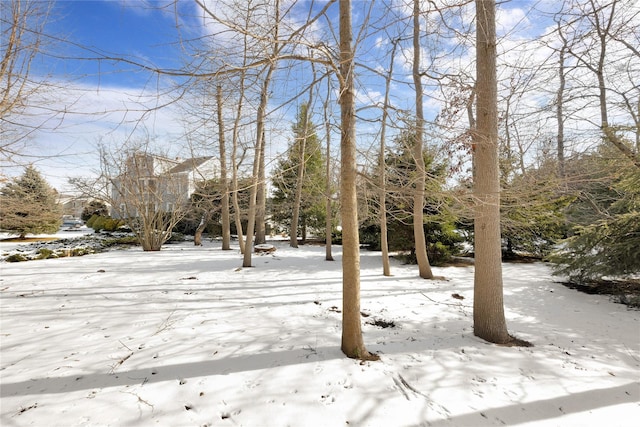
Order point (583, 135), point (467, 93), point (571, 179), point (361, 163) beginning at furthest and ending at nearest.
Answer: point (583, 135)
point (467, 93)
point (361, 163)
point (571, 179)

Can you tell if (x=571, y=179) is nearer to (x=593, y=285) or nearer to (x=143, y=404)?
(x=143, y=404)

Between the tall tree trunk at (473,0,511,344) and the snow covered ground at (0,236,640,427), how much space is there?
358 mm

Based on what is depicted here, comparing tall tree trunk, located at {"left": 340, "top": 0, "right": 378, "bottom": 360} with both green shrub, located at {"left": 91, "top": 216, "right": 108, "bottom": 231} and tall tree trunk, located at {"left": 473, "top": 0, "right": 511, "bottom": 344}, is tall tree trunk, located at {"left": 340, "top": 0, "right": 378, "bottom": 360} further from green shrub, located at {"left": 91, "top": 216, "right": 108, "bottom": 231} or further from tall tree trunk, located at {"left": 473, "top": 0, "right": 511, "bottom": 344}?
green shrub, located at {"left": 91, "top": 216, "right": 108, "bottom": 231}

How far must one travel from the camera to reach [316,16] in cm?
290

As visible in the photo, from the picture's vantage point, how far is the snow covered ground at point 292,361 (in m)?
2.28

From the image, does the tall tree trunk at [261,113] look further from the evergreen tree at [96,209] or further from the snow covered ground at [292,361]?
the evergreen tree at [96,209]

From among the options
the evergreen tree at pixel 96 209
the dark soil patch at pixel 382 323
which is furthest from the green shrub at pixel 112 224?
the dark soil patch at pixel 382 323

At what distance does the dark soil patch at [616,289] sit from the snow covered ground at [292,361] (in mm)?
391

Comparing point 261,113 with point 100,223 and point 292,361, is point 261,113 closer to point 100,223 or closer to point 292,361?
point 292,361

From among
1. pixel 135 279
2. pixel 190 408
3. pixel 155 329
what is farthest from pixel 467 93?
pixel 135 279

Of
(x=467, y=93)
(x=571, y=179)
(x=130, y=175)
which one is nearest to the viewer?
(x=571, y=179)

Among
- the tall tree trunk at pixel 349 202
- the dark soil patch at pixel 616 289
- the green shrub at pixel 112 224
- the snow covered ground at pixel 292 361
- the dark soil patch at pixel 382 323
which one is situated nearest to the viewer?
the snow covered ground at pixel 292 361

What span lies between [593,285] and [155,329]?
967 centimetres

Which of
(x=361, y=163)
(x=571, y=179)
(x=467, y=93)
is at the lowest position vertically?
(x=571, y=179)
